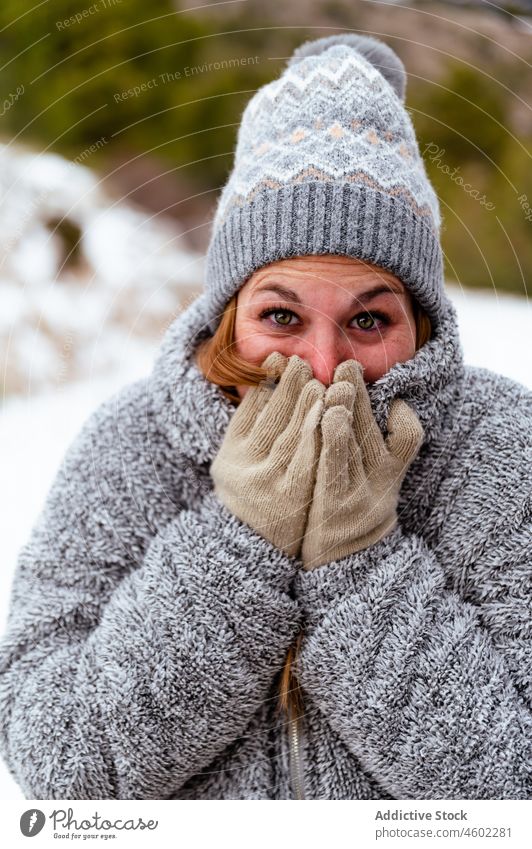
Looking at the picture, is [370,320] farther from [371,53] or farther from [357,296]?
[371,53]

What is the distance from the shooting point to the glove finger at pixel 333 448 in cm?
69

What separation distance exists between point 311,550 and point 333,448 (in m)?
0.10

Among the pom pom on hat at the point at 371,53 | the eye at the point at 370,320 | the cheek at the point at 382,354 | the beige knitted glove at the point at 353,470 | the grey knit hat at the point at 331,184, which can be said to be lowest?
the beige knitted glove at the point at 353,470

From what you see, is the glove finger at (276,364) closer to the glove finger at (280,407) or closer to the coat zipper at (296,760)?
the glove finger at (280,407)

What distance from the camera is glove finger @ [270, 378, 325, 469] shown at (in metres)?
0.71

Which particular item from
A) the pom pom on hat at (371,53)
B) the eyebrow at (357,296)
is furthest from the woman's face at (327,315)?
the pom pom on hat at (371,53)

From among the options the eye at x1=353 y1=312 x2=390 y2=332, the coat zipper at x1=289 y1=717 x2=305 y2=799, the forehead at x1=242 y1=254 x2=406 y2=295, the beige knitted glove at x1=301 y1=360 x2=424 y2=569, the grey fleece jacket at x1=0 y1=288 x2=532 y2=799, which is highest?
the forehead at x1=242 y1=254 x2=406 y2=295

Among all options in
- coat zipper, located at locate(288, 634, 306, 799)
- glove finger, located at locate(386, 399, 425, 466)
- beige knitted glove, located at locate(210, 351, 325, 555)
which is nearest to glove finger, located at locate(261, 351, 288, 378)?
beige knitted glove, located at locate(210, 351, 325, 555)

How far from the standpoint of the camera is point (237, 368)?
0.76 metres

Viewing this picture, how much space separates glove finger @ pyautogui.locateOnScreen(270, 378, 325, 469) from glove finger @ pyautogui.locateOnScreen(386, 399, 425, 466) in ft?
0.28

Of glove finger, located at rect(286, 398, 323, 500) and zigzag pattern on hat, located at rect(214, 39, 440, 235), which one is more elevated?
zigzag pattern on hat, located at rect(214, 39, 440, 235)

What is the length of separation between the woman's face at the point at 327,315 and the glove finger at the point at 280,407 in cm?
2

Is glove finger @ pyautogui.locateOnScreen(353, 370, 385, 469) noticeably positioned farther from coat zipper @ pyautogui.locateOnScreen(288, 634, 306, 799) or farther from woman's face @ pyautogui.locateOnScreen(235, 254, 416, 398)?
coat zipper @ pyautogui.locateOnScreen(288, 634, 306, 799)

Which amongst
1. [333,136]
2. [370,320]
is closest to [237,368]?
[370,320]
